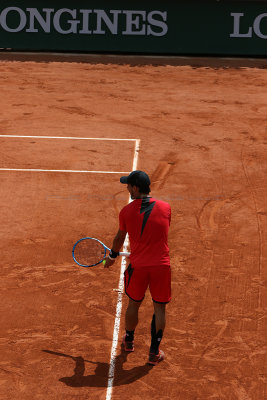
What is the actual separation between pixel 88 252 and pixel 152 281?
50.4 inches

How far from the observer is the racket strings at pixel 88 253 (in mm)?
8242

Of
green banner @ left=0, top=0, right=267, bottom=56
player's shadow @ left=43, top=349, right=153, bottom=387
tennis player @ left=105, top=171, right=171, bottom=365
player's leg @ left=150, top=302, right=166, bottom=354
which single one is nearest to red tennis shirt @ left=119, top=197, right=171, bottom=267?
tennis player @ left=105, top=171, right=171, bottom=365

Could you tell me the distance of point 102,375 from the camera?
24.7 ft

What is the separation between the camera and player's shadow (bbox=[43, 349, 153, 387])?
7.39 meters

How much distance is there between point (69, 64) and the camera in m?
24.2

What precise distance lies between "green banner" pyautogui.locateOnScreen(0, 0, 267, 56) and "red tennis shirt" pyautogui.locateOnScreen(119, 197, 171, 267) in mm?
18788

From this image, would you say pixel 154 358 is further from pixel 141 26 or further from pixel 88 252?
pixel 141 26

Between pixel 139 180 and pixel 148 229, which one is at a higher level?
pixel 139 180

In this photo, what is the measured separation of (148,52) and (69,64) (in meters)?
3.25

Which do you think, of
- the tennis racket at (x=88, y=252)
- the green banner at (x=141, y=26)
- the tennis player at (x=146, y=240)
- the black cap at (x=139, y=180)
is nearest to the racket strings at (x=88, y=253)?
the tennis racket at (x=88, y=252)

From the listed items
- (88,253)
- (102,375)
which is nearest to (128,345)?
(102,375)

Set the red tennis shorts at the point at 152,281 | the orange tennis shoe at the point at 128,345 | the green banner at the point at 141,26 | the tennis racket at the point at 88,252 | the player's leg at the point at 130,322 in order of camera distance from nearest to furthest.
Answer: the red tennis shorts at the point at 152,281 < the player's leg at the point at 130,322 < the orange tennis shoe at the point at 128,345 < the tennis racket at the point at 88,252 < the green banner at the point at 141,26

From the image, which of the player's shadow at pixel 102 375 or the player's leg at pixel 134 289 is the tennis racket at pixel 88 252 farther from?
the player's shadow at pixel 102 375

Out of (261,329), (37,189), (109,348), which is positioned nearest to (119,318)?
(109,348)
